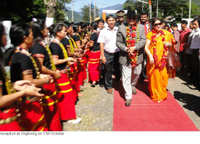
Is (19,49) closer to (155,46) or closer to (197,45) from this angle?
→ (155,46)

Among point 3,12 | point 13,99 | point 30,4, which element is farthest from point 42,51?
point 30,4

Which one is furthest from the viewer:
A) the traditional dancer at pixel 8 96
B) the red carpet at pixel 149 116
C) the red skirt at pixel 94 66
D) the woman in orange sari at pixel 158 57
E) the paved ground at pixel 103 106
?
the red skirt at pixel 94 66

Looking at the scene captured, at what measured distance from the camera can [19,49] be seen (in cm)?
205

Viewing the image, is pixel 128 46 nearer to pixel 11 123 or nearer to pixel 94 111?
pixel 94 111

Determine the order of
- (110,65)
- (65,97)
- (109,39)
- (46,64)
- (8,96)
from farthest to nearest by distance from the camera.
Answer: (110,65) < (109,39) < (65,97) < (46,64) < (8,96)

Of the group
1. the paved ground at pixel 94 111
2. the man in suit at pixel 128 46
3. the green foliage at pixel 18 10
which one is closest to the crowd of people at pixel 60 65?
the man in suit at pixel 128 46

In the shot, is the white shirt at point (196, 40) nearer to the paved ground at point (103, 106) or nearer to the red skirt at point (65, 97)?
the paved ground at point (103, 106)

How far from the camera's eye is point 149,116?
3.79 m

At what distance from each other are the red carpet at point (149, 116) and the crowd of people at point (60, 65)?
0.76 feet

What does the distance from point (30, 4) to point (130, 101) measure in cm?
2049

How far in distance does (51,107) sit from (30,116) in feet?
2.62

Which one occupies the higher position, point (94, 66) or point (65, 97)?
point (94, 66)

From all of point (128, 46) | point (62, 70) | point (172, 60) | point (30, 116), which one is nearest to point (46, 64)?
point (62, 70)

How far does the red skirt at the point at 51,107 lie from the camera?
9.19 feet
